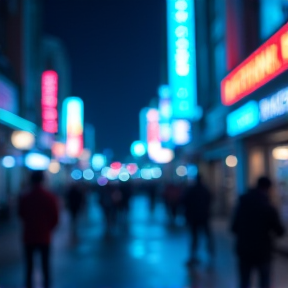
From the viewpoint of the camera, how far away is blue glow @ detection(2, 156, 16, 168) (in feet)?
87.7

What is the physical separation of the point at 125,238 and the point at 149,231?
2.37 m

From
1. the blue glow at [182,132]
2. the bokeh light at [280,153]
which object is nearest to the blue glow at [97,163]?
the blue glow at [182,132]

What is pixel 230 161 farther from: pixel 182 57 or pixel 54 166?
pixel 54 166

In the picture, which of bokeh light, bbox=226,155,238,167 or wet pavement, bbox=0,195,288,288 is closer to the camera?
wet pavement, bbox=0,195,288,288

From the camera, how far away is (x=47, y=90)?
40.4m

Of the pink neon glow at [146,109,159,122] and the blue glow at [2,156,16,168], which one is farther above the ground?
the pink neon glow at [146,109,159,122]

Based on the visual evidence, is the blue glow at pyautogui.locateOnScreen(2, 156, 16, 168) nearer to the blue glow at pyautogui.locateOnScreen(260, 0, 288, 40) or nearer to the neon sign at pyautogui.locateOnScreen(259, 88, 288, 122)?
the blue glow at pyautogui.locateOnScreen(260, 0, 288, 40)

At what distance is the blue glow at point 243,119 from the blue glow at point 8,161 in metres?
11.4

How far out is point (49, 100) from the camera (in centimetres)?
4078

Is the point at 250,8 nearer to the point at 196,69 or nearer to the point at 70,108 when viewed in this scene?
the point at 196,69

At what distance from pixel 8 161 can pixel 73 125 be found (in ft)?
157

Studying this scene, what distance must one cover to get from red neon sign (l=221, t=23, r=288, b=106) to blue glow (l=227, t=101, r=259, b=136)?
362 millimetres

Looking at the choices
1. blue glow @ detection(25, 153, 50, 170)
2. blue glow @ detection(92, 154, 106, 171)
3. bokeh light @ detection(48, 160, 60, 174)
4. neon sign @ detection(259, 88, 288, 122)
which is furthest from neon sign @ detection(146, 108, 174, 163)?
blue glow @ detection(92, 154, 106, 171)

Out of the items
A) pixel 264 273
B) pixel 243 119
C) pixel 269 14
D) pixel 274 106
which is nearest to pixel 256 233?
pixel 264 273
